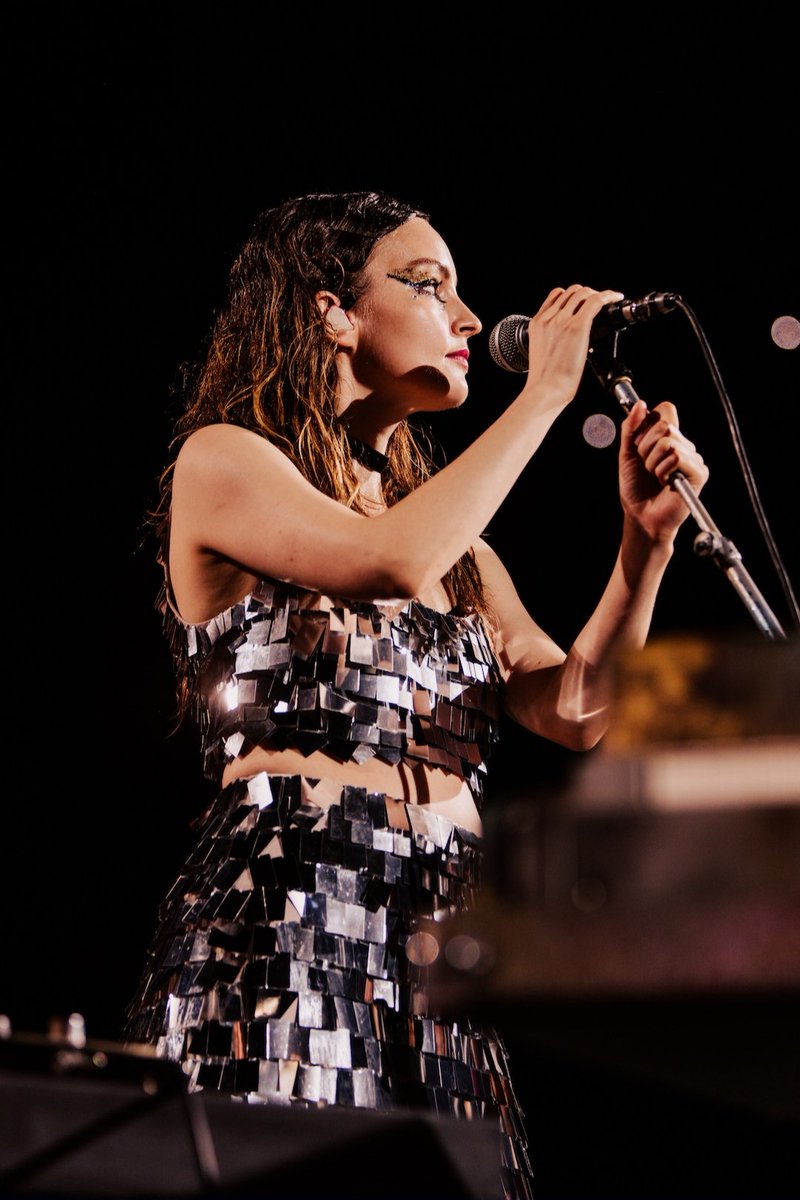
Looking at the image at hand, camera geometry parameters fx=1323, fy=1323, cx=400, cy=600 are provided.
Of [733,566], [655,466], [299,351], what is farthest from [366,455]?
[733,566]

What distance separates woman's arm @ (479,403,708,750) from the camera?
1835 mm

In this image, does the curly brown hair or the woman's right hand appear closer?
the woman's right hand

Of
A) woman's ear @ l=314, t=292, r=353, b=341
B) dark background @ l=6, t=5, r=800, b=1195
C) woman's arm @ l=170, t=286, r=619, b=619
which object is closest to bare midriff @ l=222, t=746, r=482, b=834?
woman's arm @ l=170, t=286, r=619, b=619

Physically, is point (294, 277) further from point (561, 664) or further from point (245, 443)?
point (561, 664)

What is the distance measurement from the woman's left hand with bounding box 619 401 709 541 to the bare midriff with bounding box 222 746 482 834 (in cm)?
50

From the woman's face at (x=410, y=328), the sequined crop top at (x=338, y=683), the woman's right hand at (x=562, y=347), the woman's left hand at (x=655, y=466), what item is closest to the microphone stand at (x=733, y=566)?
the woman's left hand at (x=655, y=466)

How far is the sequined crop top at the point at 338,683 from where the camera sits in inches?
69.1

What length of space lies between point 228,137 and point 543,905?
9.17 ft

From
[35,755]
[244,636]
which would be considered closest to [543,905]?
[244,636]

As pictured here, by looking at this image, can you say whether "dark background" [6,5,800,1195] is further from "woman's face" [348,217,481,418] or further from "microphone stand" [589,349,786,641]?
"microphone stand" [589,349,786,641]

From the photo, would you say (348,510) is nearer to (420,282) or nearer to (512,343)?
(512,343)

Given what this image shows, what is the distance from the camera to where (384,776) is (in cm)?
177

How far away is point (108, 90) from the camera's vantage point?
3.07 metres

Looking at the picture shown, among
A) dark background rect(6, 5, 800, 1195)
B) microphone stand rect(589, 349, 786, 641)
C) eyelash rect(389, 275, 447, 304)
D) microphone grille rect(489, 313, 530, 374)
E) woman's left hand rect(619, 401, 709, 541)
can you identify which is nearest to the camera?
microphone stand rect(589, 349, 786, 641)
